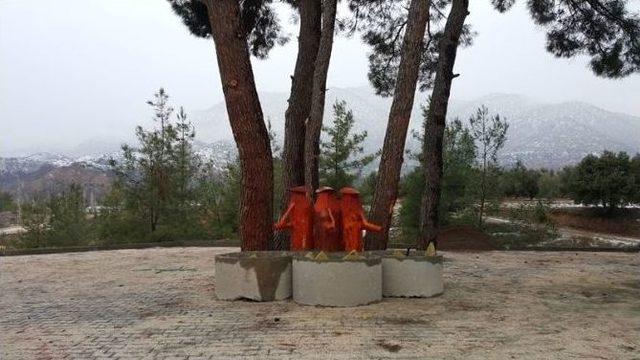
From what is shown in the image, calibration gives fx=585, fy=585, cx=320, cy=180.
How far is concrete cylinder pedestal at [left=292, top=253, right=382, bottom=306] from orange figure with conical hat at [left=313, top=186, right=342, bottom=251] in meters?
0.72

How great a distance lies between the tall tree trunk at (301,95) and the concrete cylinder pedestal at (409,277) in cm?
248

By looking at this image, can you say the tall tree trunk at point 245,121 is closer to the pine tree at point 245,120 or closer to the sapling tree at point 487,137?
the pine tree at point 245,120

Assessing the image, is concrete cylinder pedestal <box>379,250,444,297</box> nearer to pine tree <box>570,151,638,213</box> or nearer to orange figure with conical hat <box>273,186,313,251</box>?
orange figure with conical hat <box>273,186,313,251</box>

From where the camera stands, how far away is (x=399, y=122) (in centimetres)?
687

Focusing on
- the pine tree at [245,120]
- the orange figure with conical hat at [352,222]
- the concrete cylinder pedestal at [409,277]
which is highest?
the pine tree at [245,120]

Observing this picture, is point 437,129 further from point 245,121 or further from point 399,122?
point 245,121

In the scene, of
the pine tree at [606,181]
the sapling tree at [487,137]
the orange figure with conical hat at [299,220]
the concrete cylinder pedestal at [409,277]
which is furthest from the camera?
the pine tree at [606,181]

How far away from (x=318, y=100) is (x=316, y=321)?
3.62 m

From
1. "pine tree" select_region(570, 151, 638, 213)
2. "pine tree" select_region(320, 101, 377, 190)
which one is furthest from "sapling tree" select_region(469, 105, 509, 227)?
"pine tree" select_region(570, 151, 638, 213)

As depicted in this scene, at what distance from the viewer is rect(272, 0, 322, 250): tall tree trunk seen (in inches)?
316

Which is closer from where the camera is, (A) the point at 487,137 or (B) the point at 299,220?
(B) the point at 299,220

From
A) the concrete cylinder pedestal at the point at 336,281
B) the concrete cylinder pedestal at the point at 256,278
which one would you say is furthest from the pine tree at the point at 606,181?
the concrete cylinder pedestal at the point at 256,278

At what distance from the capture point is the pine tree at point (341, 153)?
14.9m

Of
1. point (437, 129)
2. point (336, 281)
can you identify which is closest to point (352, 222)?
point (336, 281)
